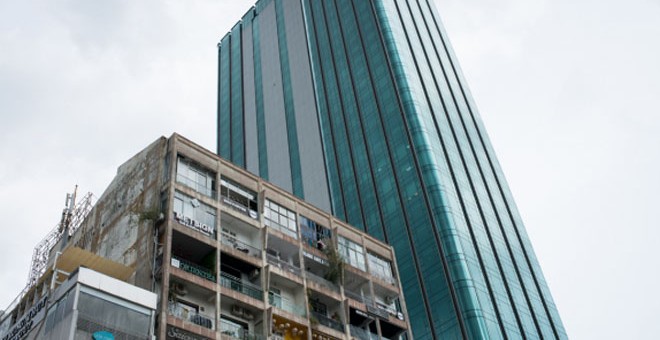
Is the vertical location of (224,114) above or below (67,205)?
above

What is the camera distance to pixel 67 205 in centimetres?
6050

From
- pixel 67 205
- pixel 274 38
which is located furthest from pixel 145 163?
pixel 274 38

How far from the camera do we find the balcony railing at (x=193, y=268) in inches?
1536

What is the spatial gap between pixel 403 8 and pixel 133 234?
93.2m

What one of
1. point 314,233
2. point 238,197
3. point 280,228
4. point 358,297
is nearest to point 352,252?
point 314,233

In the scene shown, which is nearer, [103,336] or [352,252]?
[103,336]

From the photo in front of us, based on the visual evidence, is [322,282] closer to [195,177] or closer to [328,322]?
[328,322]

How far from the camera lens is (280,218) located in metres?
48.0

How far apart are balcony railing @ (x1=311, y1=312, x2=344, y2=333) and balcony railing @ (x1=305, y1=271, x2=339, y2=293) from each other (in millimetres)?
2221

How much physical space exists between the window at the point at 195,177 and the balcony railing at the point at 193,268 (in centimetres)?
536

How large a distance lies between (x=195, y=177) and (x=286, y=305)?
1018cm

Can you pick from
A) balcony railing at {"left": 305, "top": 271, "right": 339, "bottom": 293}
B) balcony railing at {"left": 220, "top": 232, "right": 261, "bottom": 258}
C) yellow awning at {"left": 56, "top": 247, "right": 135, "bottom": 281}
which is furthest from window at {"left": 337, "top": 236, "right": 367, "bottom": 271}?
yellow awning at {"left": 56, "top": 247, "right": 135, "bottom": 281}

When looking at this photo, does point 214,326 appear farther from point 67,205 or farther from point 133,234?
point 67,205

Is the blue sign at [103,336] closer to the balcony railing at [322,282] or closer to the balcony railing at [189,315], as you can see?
the balcony railing at [189,315]
